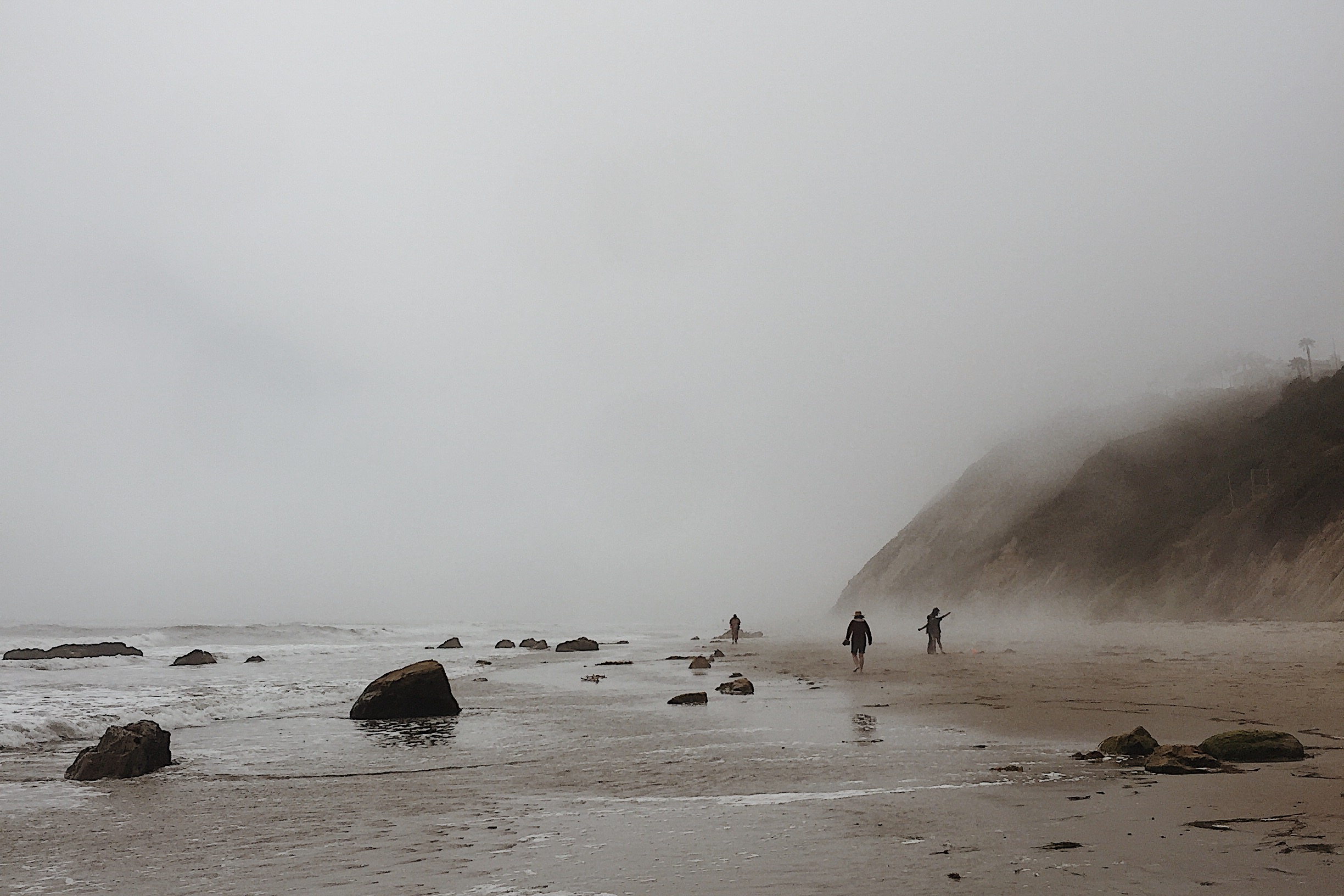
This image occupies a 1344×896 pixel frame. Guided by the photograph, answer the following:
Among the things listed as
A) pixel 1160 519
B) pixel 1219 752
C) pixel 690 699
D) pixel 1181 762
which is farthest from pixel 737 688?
pixel 1160 519

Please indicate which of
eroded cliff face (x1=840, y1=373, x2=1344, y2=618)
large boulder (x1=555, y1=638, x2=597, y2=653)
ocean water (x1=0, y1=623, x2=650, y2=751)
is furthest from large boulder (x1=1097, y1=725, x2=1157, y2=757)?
eroded cliff face (x1=840, y1=373, x2=1344, y2=618)

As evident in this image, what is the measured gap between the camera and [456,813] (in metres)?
8.44

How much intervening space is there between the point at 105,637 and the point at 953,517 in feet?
287

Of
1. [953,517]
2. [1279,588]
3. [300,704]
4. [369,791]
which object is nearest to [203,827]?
[369,791]

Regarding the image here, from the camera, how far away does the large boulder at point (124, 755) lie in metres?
11.3

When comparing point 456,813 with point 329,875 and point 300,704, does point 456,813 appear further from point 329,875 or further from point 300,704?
point 300,704

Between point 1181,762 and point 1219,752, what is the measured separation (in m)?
0.85

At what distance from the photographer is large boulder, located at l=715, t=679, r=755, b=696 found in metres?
21.0

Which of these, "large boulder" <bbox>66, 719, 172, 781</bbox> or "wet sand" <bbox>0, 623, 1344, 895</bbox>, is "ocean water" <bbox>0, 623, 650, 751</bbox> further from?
"large boulder" <bbox>66, 719, 172, 781</bbox>

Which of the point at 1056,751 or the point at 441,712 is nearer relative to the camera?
the point at 1056,751

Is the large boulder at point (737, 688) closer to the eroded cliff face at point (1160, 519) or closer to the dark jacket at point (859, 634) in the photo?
the dark jacket at point (859, 634)

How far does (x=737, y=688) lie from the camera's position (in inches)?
835

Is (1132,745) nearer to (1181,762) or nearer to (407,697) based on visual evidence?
(1181,762)

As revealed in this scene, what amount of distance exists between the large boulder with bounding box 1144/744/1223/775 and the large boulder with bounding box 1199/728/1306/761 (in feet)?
0.90
